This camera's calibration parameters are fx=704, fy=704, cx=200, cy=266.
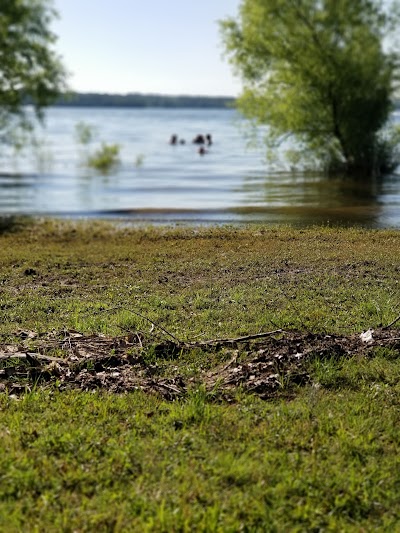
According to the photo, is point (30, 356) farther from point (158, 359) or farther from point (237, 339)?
point (237, 339)

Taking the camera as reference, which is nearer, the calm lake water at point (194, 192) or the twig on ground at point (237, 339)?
the twig on ground at point (237, 339)

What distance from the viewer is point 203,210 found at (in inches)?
888

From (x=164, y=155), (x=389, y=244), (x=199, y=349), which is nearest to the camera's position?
(x=199, y=349)

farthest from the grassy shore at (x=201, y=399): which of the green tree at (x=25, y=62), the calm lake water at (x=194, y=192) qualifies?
the green tree at (x=25, y=62)

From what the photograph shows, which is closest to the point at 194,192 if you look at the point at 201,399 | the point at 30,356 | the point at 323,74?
the point at 323,74

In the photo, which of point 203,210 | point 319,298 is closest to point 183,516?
point 319,298

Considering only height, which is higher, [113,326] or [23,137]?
[23,137]

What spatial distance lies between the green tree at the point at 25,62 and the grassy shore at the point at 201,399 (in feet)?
62.2

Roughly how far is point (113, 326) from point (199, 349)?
133cm

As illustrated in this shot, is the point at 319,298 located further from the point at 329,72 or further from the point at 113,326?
the point at 329,72

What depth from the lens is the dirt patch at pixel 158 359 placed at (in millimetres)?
6488

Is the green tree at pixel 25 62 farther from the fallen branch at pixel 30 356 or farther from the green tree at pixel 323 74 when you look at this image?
the fallen branch at pixel 30 356

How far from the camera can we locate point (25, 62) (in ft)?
93.8

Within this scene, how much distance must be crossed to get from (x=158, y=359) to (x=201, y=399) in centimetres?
114
